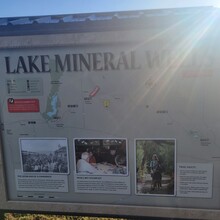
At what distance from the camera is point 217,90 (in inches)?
81.3

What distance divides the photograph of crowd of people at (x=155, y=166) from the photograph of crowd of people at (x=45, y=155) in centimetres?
63

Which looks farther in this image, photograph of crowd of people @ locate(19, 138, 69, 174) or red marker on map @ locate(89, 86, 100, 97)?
photograph of crowd of people @ locate(19, 138, 69, 174)

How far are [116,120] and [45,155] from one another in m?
0.70

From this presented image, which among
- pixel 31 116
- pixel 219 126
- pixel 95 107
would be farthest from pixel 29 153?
pixel 219 126

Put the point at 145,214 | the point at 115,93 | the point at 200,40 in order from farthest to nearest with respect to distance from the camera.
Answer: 1. the point at 145,214
2. the point at 115,93
3. the point at 200,40

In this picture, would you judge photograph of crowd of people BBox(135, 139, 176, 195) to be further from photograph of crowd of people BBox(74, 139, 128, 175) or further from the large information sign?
photograph of crowd of people BBox(74, 139, 128, 175)

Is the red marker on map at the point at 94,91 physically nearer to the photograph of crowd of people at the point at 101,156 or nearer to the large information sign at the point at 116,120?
the large information sign at the point at 116,120

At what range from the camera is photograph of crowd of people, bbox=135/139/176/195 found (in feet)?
7.25

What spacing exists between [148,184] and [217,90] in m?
0.93

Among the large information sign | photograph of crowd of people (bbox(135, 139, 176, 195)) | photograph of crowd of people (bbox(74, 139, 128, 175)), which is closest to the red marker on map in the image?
the large information sign

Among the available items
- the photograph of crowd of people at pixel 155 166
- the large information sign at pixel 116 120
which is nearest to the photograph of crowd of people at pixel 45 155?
the large information sign at pixel 116 120

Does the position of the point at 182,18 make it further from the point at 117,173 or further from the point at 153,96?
Result: the point at 117,173

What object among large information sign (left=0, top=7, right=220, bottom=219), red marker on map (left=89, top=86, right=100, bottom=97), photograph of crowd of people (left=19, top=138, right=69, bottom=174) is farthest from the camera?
photograph of crowd of people (left=19, top=138, right=69, bottom=174)

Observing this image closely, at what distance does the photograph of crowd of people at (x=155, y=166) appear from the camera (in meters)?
2.21
